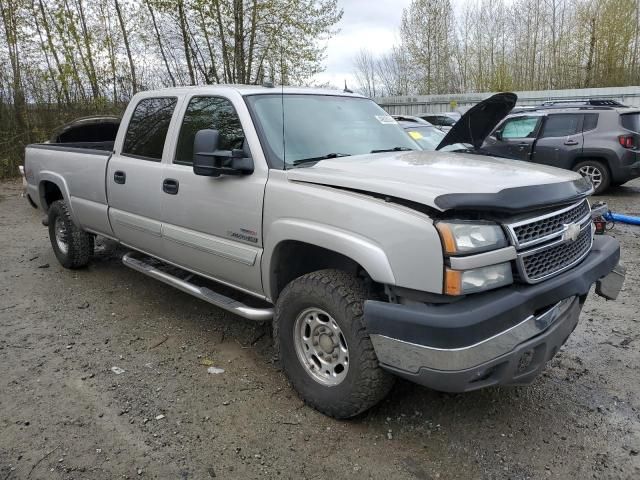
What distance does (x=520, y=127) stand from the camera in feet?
35.6

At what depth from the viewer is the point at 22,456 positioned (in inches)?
103

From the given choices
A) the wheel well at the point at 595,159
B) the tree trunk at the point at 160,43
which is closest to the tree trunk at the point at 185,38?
the tree trunk at the point at 160,43

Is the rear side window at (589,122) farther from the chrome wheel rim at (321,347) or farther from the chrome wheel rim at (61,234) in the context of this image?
the chrome wheel rim at (61,234)

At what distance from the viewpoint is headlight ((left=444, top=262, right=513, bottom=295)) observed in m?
2.20

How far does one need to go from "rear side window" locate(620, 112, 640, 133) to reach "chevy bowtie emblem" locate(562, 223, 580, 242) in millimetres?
8400

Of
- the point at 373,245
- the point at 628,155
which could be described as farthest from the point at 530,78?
the point at 373,245

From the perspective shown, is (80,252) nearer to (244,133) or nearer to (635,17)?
(244,133)

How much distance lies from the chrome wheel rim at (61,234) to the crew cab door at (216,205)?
7.48ft

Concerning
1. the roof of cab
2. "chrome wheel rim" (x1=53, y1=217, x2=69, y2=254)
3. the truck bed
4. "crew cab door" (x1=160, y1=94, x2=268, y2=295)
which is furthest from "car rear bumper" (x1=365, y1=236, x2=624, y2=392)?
"chrome wheel rim" (x1=53, y1=217, x2=69, y2=254)

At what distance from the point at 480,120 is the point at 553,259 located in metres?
1.62

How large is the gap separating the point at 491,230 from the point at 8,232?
8265 mm

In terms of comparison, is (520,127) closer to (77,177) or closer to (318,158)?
(318,158)

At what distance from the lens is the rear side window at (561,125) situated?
10070mm

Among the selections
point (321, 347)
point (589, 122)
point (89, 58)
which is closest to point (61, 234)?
point (321, 347)
